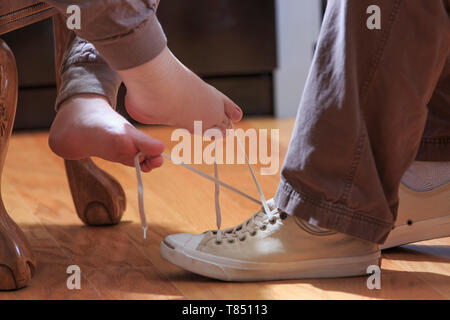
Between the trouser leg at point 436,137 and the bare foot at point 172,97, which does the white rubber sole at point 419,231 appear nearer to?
the trouser leg at point 436,137

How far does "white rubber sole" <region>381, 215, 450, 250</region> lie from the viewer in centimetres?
78

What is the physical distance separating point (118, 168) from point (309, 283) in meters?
0.74

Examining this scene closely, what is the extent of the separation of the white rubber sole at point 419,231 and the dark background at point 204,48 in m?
1.21

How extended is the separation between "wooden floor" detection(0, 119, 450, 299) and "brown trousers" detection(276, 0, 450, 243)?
0.23 feet

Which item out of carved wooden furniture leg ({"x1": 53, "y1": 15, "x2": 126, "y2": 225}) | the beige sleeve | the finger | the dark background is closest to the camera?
the beige sleeve

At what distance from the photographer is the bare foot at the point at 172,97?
68 centimetres

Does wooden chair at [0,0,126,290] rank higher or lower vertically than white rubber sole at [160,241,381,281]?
higher

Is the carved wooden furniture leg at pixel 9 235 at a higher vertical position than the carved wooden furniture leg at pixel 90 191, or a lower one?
higher

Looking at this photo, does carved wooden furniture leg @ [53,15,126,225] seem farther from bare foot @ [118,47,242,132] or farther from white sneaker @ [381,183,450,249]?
white sneaker @ [381,183,450,249]

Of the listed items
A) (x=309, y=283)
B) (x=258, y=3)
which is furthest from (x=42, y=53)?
(x=309, y=283)

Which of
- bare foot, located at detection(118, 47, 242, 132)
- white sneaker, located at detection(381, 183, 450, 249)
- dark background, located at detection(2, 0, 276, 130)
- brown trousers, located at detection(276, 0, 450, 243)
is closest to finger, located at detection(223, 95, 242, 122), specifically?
bare foot, located at detection(118, 47, 242, 132)

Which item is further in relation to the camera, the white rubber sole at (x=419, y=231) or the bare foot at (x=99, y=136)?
the white rubber sole at (x=419, y=231)

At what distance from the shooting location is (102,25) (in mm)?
626

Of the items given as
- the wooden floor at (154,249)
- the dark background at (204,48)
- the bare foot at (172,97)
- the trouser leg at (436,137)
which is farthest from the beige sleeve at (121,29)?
the dark background at (204,48)
